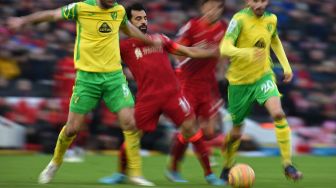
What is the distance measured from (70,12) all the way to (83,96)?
3.14 ft

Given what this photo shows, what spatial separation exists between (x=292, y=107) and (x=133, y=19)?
9.43m

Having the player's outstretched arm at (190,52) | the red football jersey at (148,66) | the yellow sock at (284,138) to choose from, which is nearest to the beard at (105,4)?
the red football jersey at (148,66)

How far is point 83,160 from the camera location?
51.1ft

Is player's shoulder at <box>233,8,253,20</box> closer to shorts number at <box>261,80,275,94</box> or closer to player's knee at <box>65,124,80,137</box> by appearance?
shorts number at <box>261,80,275,94</box>

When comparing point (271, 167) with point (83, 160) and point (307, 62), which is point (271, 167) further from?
point (307, 62)

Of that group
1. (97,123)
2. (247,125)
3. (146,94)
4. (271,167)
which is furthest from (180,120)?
(247,125)

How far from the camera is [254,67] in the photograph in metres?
11.1

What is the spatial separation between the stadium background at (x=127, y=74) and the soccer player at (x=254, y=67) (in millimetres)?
5176

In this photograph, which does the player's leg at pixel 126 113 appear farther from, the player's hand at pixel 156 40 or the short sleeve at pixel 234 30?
the short sleeve at pixel 234 30

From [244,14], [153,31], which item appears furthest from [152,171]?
[153,31]

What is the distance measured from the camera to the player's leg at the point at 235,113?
37.0ft

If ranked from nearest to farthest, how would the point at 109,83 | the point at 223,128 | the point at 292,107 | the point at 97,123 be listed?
the point at 109,83 → the point at 97,123 → the point at 223,128 → the point at 292,107

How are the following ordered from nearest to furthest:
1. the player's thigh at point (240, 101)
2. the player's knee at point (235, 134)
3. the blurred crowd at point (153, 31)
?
the player's thigh at point (240, 101)
the player's knee at point (235, 134)
the blurred crowd at point (153, 31)

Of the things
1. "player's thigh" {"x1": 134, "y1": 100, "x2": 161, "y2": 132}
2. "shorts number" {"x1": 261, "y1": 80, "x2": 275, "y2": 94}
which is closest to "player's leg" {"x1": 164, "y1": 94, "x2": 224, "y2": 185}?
"player's thigh" {"x1": 134, "y1": 100, "x2": 161, "y2": 132}
